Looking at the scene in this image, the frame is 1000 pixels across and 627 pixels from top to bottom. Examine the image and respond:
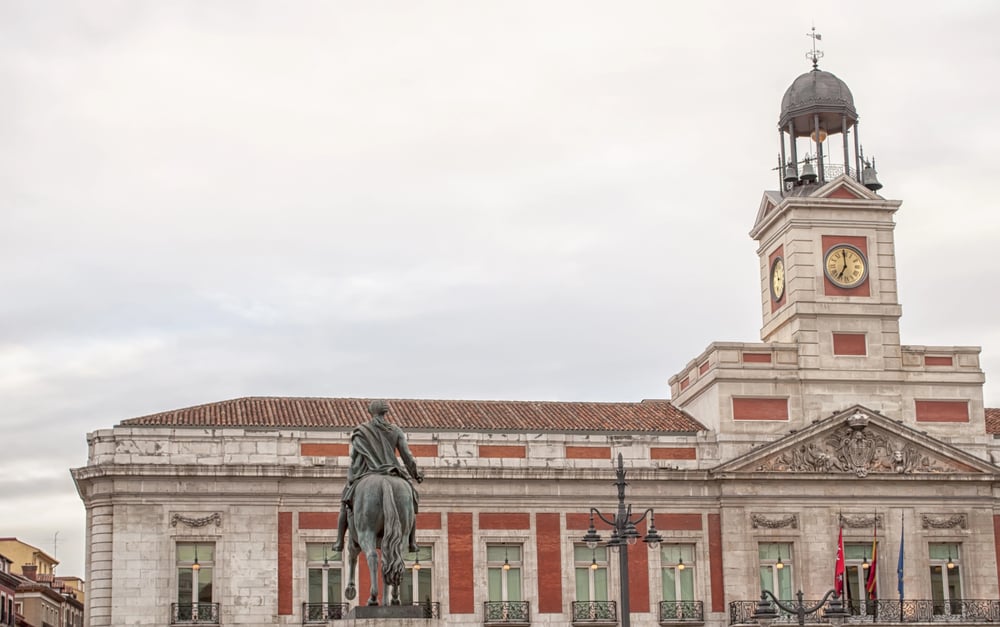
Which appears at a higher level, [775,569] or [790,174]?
[790,174]

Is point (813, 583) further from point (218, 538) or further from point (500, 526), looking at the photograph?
point (218, 538)

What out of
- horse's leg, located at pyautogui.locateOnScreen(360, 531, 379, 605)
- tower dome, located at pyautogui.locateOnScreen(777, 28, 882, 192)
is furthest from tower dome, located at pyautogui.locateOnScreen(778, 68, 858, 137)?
horse's leg, located at pyautogui.locateOnScreen(360, 531, 379, 605)

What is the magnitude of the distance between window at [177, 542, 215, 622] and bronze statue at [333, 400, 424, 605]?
23995 millimetres

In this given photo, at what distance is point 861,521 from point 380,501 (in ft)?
96.9

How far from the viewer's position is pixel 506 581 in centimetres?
4644

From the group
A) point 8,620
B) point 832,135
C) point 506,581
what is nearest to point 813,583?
point 506,581

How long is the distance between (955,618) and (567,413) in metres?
12.3

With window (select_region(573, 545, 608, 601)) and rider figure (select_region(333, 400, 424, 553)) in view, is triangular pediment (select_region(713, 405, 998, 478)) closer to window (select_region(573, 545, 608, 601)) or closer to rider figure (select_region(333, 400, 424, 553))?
window (select_region(573, 545, 608, 601))

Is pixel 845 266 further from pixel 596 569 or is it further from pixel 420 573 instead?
pixel 420 573

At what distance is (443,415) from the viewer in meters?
49.6

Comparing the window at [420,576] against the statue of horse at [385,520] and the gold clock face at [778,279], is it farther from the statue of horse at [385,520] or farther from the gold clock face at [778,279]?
the statue of horse at [385,520]

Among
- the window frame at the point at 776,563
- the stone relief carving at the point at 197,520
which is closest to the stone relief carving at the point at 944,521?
the window frame at the point at 776,563

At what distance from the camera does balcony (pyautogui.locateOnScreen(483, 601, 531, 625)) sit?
4584 centimetres

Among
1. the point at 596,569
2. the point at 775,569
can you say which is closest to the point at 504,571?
the point at 596,569
